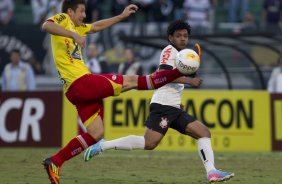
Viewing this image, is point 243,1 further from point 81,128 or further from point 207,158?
point 207,158

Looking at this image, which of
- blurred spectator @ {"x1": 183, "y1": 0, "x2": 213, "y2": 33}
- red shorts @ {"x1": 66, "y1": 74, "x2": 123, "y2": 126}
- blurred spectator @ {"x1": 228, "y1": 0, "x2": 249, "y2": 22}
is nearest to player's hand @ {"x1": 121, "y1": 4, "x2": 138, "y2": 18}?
red shorts @ {"x1": 66, "y1": 74, "x2": 123, "y2": 126}

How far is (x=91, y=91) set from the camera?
34.3ft

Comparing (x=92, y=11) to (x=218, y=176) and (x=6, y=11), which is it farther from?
(x=218, y=176)

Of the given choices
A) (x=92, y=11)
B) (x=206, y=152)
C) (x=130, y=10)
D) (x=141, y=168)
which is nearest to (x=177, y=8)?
(x=92, y=11)

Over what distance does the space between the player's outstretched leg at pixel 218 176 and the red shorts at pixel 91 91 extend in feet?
5.24

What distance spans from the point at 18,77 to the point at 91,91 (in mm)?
11089

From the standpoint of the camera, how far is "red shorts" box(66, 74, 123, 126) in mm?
10461

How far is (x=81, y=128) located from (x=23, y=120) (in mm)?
1332

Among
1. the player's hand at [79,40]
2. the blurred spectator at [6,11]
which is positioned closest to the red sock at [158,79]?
the player's hand at [79,40]

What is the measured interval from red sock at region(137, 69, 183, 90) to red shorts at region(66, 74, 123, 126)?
28 centimetres

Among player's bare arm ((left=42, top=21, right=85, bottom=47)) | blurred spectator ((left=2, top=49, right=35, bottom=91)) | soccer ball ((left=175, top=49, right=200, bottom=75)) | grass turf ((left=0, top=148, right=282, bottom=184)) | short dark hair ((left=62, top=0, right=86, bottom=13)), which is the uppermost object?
short dark hair ((left=62, top=0, right=86, bottom=13))

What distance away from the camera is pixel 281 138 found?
18016 mm

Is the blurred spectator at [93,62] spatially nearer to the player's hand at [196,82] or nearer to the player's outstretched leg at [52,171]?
the player's hand at [196,82]

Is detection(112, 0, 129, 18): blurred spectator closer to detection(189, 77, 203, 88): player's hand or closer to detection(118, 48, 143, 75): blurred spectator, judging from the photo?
detection(118, 48, 143, 75): blurred spectator
